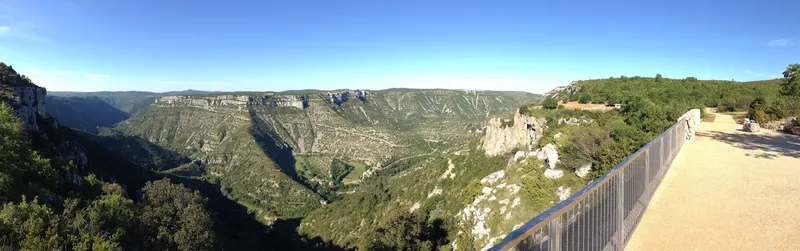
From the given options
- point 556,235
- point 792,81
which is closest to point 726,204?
point 556,235

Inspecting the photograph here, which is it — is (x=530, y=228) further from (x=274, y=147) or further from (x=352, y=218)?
(x=274, y=147)

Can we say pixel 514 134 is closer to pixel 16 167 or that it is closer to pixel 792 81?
pixel 792 81

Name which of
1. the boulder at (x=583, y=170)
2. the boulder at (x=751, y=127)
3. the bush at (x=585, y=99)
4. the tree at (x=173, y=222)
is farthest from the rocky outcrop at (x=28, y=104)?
the boulder at (x=751, y=127)

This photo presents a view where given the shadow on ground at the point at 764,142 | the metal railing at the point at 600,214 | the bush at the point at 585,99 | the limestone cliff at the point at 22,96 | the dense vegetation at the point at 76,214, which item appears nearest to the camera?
the metal railing at the point at 600,214

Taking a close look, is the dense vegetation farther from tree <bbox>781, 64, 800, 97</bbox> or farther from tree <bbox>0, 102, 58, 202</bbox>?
tree <bbox>781, 64, 800, 97</bbox>

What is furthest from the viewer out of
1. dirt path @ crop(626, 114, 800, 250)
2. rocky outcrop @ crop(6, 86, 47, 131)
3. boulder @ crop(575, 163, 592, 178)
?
rocky outcrop @ crop(6, 86, 47, 131)

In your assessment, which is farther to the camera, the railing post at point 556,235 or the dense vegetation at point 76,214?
the dense vegetation at point 76,214

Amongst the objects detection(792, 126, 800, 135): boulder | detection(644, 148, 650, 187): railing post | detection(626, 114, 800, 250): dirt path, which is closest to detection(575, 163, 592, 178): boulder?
detection(792, 126, 800, 135): boulder

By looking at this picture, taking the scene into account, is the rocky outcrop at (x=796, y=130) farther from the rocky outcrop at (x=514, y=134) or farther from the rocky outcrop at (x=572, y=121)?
the rocky outcrop at (x=514, y=134)
